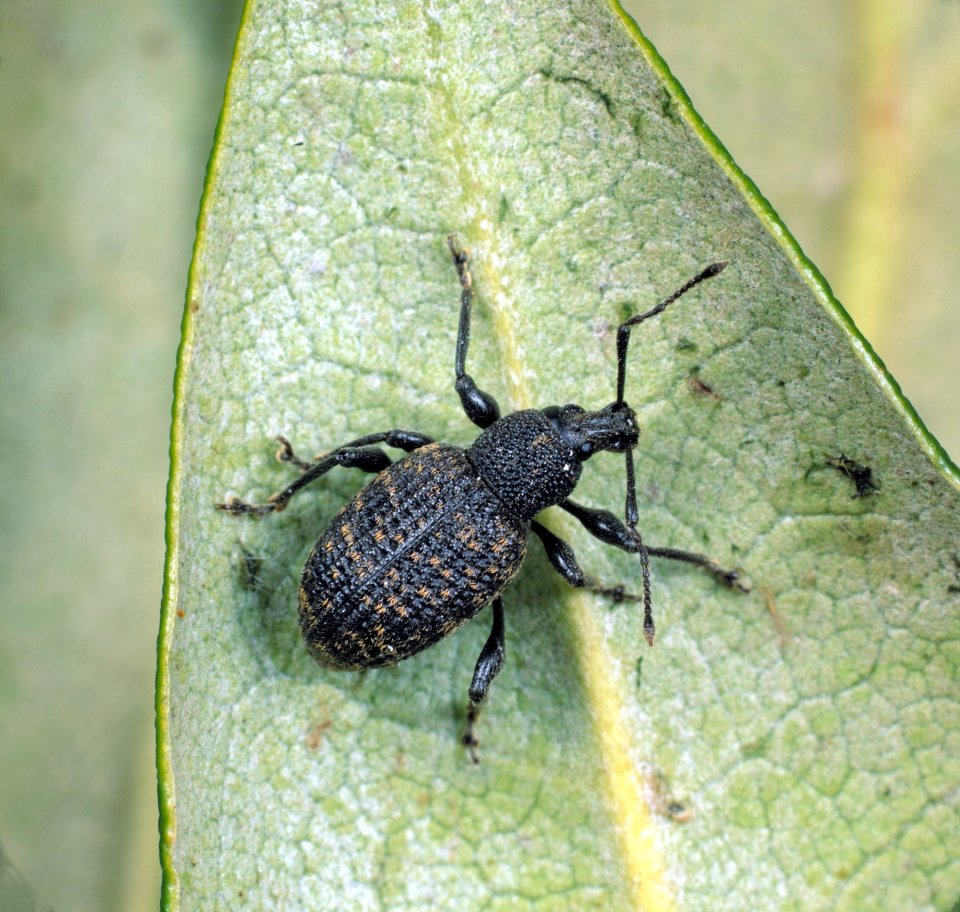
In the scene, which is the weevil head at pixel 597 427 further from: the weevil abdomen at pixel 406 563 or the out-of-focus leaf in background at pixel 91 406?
the out-of-focus leaf in background at pixel 91 406

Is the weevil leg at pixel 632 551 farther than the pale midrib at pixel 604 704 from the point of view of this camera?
Yes

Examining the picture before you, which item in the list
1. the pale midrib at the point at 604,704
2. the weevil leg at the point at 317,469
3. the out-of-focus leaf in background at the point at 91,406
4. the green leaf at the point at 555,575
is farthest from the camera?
the out-of-focus leaf in background at the point at 91,406

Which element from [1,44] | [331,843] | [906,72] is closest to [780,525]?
[331,843]

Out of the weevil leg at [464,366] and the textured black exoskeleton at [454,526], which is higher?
the weevil leg at [464,366]

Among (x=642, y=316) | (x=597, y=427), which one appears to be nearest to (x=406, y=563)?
(x=597, y=427)

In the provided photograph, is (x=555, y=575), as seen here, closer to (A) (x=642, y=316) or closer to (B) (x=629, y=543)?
Answer: (B) (x=629, y=543)

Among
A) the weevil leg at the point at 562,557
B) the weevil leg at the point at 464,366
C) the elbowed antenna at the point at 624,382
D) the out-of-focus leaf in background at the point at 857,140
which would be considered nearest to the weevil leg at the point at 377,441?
the weevil leg at the point at 464,366

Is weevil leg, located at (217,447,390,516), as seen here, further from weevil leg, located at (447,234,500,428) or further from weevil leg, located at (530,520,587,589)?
weevil leg, located at (530,520,587,589)
